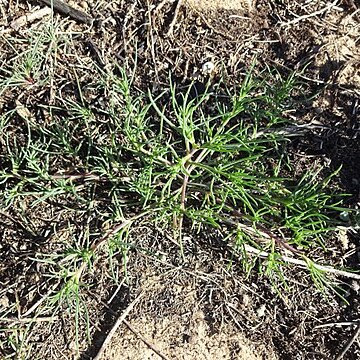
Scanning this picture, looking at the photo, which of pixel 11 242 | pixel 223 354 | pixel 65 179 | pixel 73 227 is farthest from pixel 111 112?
pixel 223 354

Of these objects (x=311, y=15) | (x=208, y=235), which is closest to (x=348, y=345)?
(x=208, y=235)

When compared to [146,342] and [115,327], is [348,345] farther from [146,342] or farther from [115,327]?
[115,327]

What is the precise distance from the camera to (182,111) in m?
2.44

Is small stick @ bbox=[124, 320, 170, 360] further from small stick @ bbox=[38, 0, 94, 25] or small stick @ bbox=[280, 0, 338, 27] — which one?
small stick @ bbox=[280, 0, 338, 27]

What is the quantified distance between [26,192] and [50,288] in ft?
1.42

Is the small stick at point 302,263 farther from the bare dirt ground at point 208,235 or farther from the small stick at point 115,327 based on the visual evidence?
the small stick at point 115,327

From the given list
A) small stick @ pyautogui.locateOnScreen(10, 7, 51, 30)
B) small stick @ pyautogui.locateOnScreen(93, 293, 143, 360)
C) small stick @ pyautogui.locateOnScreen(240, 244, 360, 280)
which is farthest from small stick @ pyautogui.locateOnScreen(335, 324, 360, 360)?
small stick @ pyautogui.locateOnScreen(10, 7, 51, 30)

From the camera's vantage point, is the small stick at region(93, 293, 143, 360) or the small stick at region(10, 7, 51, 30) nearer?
the small stick at region(93, 293, 143, 360)

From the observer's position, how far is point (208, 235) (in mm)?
2676

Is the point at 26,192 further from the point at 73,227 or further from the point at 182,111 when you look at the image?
the point at 182,111

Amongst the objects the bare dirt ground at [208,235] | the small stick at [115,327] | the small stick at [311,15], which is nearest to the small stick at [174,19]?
Result: the bare dirt ground at [208,235]

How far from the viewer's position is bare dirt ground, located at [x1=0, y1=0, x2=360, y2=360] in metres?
2.61

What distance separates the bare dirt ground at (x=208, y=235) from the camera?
8.55 feet

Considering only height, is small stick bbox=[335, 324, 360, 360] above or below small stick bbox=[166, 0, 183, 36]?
below
